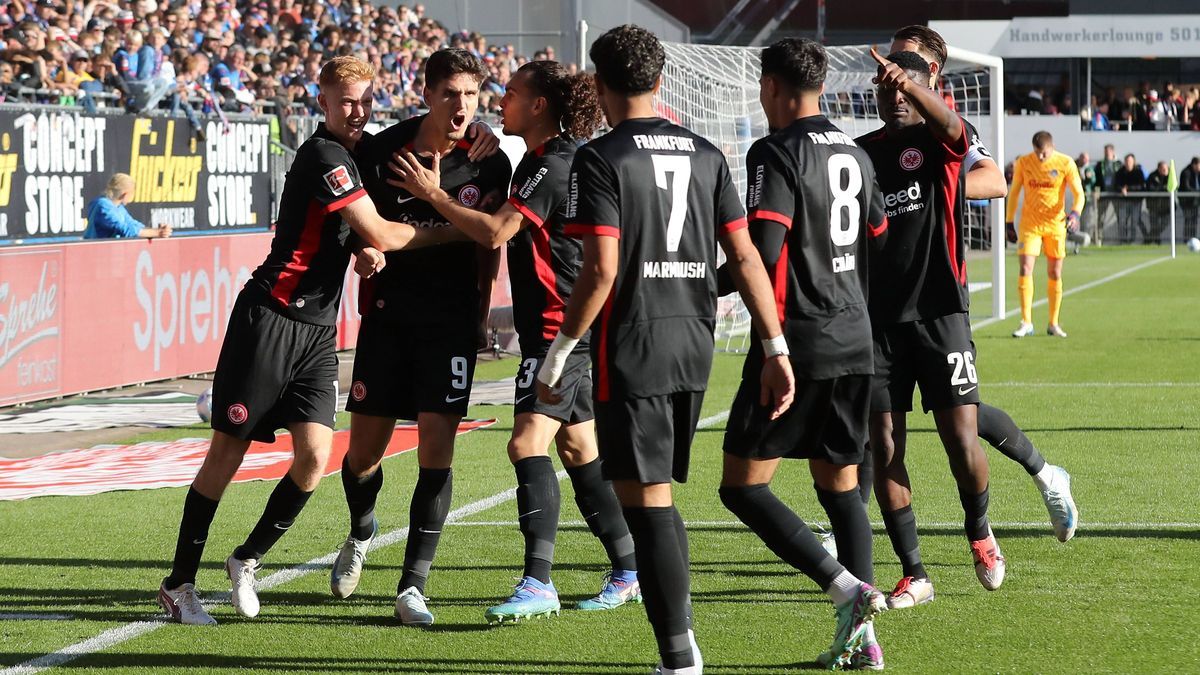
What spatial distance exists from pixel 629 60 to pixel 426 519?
6.75 feet

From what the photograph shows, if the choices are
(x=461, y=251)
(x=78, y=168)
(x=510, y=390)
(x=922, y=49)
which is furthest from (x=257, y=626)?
(x=78, y=168)

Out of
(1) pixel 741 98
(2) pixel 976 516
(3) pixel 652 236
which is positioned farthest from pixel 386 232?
(1) pixel 741 98

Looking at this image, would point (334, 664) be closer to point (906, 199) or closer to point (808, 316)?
point (808, 316)

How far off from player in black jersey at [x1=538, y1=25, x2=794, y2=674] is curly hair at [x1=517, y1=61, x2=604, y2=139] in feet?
3.28

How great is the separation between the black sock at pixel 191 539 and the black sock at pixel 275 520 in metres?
0.16

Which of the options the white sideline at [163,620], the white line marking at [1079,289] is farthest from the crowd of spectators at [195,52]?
the white sideline at [163,620]

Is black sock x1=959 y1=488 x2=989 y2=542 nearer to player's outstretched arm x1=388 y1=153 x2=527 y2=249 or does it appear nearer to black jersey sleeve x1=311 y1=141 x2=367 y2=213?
player's outstretched arm x1=388 y1=153 x2=527 y2=249

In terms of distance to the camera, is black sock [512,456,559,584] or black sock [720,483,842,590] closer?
black sock [720,483,842,590]

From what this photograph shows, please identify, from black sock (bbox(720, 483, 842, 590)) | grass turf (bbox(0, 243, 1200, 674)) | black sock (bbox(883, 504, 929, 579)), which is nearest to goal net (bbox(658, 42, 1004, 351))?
grass turf (bbox(0, 243, 1200, 674))

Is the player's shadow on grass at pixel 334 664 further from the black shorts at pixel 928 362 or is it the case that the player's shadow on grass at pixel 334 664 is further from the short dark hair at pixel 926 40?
the short dark hair at pixel 926 40

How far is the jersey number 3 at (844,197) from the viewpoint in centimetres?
498

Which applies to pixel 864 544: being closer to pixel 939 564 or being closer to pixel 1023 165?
pixel 939 564

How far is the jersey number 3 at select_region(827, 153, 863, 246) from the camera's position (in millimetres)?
4980

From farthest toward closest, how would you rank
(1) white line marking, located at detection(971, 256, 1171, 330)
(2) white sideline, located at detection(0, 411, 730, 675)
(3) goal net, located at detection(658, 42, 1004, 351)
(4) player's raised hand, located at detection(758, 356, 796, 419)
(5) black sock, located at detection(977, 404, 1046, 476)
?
(1) white line marking, located at detection(971, 256, 1171, 330)
(3) goal net, located at detection(658, 42, 1004, 351)
(5) black sock, located at detection(977, 404, 1046, 476)
(2) white sideline, located at detection(0, 411, 730, 675)
(4) player's raised hand, located at detection(758, 356, 796, 419)
